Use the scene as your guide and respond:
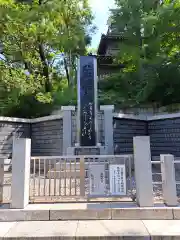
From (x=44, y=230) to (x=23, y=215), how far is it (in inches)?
26.2

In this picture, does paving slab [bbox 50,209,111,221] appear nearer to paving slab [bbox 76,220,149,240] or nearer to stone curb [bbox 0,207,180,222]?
stone curb [bbox 0,207,180,222]

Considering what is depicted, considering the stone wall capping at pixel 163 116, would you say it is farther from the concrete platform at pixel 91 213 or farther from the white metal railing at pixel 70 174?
the concrete platform at pixel 91 213

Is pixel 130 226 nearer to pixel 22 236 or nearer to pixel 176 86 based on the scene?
pixel 22 236

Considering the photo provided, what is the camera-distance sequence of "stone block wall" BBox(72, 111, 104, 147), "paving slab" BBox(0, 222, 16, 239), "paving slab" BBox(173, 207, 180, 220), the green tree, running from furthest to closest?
the green tree
"stone block wall" BBox(72, 111, 104, 147)
"paving slab" BBox(173, 207, 180, 220)
"paving slab" BBox(0, 222, 16, 239)

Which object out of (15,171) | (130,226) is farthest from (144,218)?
(15,171)

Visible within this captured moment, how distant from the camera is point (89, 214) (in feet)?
11.7

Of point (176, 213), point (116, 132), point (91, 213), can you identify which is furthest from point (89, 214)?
point (116, 132)

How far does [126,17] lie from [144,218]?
515 inches

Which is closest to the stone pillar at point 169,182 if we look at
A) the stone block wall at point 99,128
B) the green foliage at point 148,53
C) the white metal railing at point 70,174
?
the white metal railing at point 70,174

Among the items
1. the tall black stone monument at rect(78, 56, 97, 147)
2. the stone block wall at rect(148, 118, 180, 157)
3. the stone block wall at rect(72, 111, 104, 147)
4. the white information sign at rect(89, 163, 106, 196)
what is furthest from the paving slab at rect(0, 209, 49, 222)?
the stone block wall at rect(148, 118, 180, 157)

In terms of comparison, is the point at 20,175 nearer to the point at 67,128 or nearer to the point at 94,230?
the point at 94,230

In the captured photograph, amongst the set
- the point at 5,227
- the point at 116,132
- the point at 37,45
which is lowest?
the point at 5,227

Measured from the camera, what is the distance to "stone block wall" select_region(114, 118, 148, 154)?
32.6 ft

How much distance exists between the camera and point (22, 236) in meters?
2.93
